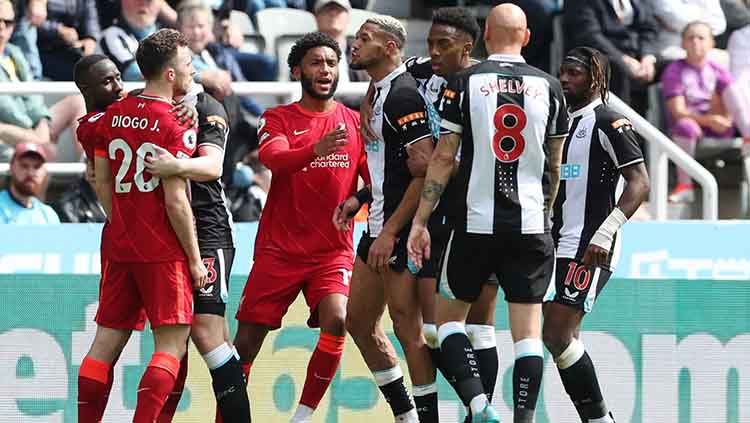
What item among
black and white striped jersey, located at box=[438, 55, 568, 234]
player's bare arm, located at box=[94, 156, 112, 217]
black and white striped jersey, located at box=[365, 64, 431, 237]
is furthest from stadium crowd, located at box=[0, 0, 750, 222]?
black and white striped jersey, located at box=[438, 55, 568, 234]

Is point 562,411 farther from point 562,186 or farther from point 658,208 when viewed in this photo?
point 658,208

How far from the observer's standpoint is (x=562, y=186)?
28.5ft

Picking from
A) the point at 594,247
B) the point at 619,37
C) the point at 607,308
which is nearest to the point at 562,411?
the point at 607,308

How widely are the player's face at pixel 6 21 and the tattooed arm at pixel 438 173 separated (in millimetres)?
5141

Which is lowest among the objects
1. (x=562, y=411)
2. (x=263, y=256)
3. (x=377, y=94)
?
(x=562, y=411)

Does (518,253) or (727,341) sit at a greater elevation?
(518,253)

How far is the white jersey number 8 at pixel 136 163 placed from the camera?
25.8 feet

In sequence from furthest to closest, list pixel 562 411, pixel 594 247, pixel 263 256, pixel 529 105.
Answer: pixel 562 411 → pixel 263 256 → pixel 594 247 → pixel 529 105

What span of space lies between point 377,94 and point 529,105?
0.93 metres

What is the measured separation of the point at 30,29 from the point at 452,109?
18.5ft

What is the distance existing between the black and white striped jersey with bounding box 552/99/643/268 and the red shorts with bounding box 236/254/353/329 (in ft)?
3.86

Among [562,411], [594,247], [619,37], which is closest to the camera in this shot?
[594,247]

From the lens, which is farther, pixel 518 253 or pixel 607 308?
pixel 607 308

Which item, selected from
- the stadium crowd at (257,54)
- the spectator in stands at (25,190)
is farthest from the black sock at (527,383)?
the spectator in stands at (25,190)
